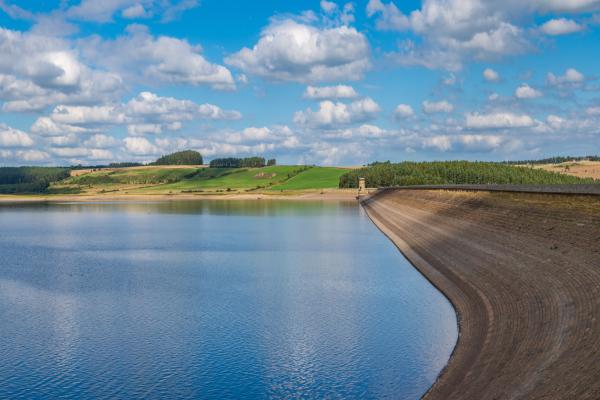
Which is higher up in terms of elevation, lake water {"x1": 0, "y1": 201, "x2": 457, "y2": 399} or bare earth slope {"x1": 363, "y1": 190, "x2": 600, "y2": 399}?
bare earth slope {"x1": 363, "y1": 190, "x2": 600, "y2": 399}

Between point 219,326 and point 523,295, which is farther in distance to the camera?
point 219,326

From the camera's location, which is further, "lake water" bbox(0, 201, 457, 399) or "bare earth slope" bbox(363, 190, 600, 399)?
"lake water" bbox(0, 201, 457, 399)

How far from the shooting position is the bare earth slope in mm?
17188

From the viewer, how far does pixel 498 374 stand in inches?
741

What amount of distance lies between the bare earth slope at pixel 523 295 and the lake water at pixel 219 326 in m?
1.47

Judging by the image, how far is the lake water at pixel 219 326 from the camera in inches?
842

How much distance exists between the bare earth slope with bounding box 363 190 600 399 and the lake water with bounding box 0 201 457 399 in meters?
1.47

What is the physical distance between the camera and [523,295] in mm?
26812

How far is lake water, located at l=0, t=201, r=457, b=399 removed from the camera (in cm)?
2138

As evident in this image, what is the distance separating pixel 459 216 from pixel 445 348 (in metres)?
31.5

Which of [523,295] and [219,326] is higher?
[523,295]

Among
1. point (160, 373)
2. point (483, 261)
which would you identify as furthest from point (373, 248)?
point (160, 373)

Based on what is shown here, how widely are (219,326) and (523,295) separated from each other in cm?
1404

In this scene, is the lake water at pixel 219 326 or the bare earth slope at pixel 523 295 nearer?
the bare earth slope at pixel 523 295
